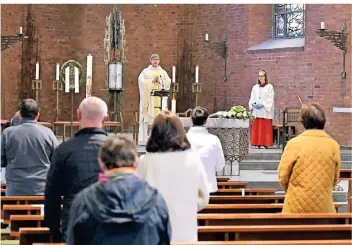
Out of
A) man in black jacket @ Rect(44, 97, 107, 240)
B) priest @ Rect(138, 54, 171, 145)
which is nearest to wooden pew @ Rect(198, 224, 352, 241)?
man in black jacket @ Rect(44, 97, 107, 240)

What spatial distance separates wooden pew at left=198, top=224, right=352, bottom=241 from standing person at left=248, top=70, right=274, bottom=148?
8855 mm

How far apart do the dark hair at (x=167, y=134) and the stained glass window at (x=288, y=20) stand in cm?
1248

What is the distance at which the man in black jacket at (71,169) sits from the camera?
3.53 m

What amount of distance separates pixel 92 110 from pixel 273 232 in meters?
1.39

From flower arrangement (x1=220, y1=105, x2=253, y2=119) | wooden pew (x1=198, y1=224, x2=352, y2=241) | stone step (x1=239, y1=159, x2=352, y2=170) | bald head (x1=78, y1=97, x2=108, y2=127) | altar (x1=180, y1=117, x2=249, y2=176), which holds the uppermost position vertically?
bald head (x1=78, y1=97, x2=108, y2=127)

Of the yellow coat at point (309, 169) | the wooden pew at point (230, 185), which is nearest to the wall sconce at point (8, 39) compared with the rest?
the wooden pew at point (230, 185)

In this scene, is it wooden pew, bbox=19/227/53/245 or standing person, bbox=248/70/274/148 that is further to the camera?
standing person, bbox=248/70/274/148

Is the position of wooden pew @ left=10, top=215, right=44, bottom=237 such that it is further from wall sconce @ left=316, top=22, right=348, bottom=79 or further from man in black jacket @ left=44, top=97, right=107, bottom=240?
wall sconce @ left=316, top=22, right=348, bottom=79

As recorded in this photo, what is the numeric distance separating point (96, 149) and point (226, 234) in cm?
102

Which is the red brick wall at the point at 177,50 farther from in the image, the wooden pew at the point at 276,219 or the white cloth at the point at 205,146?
the wooden pew at the point at 276,219

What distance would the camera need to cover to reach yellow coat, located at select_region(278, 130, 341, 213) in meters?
4.57

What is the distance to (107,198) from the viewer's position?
2787 mm

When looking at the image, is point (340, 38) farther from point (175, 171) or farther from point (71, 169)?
point (71, 169)

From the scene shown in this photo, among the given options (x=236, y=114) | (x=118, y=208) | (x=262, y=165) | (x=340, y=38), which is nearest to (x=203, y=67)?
(x=340, y=38)
